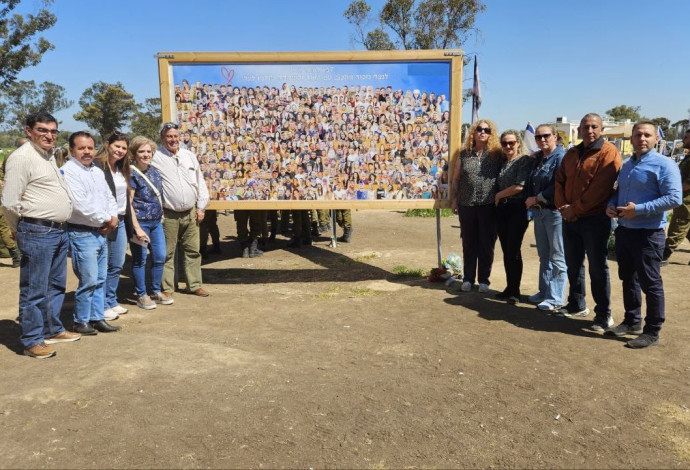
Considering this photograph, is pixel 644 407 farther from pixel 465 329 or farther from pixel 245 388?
pixel 245 388

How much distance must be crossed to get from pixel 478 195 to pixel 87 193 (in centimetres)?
422

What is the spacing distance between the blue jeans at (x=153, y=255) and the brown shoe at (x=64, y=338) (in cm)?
119

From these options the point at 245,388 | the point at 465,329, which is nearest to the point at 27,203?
the point at 245,388

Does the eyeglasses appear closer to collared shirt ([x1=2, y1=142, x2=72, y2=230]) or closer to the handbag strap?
collared shirt ([x1=2, y1=142, x2=72, y2=230])

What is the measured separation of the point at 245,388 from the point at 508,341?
8.12 feet

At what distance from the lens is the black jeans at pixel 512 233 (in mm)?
5852

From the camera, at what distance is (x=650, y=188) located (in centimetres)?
439

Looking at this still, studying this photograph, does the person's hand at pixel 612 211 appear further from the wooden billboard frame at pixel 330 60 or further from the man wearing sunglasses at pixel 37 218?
the man wearing sunglasses at pixel 37 218

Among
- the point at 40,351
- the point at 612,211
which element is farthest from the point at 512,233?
the point at 40,351

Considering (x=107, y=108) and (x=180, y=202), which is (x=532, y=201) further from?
(x=107, y=108)

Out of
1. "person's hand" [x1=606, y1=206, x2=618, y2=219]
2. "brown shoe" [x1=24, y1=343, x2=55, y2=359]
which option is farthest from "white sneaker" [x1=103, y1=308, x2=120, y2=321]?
"person's hand" [x1=606, y1=206, x2=618, y2=219]

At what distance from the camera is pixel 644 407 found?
3510 mm

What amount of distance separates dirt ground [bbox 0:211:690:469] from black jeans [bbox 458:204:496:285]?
449mm

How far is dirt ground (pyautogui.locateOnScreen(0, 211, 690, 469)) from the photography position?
2951mm
